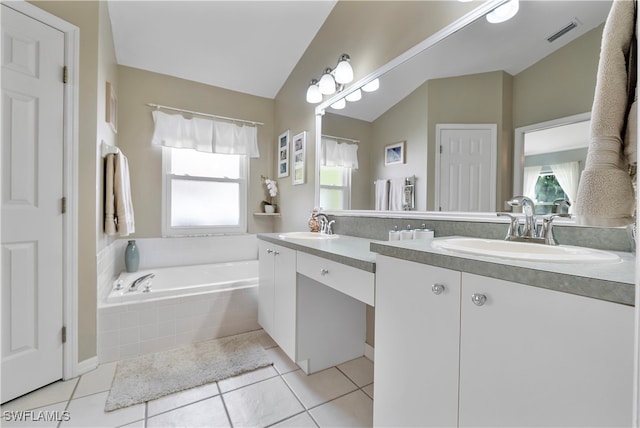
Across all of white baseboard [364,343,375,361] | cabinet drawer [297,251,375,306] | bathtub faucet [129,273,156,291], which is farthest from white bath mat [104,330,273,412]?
cabinet drawer [297,251,375,306]

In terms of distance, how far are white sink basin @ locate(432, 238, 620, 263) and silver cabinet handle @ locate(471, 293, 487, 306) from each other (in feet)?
0.41

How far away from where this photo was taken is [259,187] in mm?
3410

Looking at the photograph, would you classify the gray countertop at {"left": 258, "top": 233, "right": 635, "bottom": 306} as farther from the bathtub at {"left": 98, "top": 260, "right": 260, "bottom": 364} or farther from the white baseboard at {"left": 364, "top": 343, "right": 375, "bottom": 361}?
the bathtub at {"left": 98, "top": 260, "right": 260, "bottom": 364}

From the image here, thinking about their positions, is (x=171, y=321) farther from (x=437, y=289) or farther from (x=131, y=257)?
(x=437, y=289)

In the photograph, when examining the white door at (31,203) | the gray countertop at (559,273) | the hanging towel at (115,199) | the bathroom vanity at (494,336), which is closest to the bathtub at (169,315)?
the white door at (31,203)

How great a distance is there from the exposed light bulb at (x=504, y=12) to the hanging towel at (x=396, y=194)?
86cm

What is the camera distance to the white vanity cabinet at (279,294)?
1679 mm

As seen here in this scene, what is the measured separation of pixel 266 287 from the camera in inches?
80.1

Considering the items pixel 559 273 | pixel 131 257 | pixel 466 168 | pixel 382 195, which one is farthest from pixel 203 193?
pixel 559 273

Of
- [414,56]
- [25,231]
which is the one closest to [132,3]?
[25,231]

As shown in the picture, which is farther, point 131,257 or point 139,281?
point 131,257

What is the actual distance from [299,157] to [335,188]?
2.24 feet

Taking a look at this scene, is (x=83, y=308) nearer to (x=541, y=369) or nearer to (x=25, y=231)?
(x=25, y=231)

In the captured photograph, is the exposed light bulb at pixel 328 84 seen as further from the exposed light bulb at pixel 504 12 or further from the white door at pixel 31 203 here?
the white door at pixel 31 203
